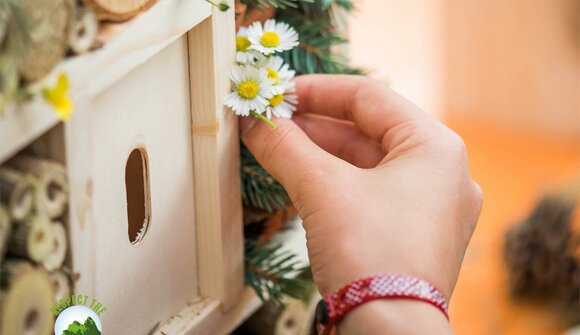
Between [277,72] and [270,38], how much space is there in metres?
0.03

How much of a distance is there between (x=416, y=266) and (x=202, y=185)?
180 mm

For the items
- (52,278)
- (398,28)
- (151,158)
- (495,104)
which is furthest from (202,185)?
(495,104)

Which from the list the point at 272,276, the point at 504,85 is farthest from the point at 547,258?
the point at 272,276

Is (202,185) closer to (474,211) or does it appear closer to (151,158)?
(151,158)

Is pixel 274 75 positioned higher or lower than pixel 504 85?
higher

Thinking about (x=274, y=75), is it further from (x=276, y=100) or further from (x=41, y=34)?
(x=41, y=34)

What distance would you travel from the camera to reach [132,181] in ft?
1.74

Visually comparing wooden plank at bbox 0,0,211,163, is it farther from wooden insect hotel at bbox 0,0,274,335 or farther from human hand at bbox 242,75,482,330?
human hand at bbox 242,75,482,330

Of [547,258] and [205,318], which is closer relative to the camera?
[205,318]

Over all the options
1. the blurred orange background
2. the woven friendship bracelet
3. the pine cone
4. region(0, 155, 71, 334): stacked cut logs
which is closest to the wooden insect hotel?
region(0, 155, 71, 334): stacked cut logs

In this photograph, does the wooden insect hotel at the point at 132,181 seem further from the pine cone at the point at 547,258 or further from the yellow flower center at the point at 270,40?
the pine cone at the point at 547,258

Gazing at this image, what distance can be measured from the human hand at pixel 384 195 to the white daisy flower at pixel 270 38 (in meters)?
0.06

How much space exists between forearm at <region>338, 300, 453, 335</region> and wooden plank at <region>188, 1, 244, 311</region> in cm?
15

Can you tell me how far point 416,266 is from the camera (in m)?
0.48
